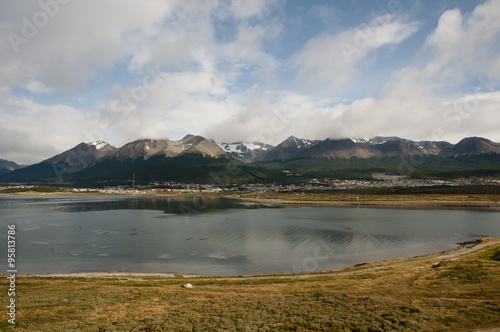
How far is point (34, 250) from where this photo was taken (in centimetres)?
5825

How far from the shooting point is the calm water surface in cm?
4909

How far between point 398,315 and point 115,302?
2211cm

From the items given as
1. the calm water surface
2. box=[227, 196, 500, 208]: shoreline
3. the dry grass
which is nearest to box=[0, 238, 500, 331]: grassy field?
the calm water surface

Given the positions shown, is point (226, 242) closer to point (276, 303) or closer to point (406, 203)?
point (276, 303)

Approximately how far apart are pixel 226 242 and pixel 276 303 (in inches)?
1805

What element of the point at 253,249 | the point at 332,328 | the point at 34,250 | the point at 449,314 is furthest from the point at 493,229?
the point at 34,250

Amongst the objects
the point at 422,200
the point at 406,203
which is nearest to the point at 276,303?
the point at 406,203

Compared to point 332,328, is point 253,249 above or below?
below

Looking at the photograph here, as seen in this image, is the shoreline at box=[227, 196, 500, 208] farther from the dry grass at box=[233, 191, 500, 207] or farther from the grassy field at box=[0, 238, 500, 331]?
the grassy field at box=[0, 238, 500, 331]

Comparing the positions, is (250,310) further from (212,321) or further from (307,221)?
(307,221)

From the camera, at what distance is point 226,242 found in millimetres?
68312

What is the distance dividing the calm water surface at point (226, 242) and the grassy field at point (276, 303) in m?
14.9

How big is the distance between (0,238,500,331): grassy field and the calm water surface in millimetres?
14930

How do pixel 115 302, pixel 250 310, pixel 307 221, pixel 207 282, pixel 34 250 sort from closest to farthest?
1. pixel 250 310
2. pixel 115 302
3. pixel 207 282
4. pixel 34 250
5. pixel 307 221
